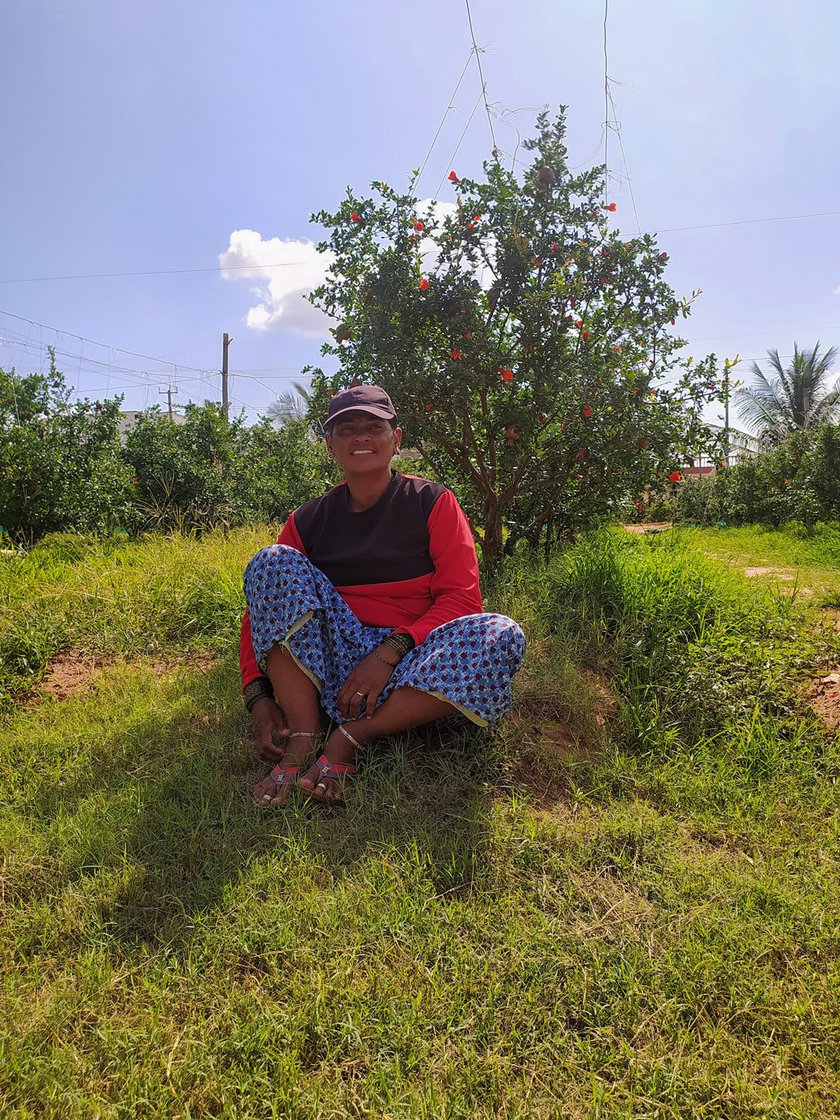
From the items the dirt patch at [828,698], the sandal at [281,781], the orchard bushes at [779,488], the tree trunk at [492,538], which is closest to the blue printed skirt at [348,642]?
the sandal at [281,781]

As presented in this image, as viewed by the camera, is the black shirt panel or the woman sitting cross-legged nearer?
the woman sitting cross-legged

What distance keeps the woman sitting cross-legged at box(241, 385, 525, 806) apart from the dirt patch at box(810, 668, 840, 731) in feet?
4.67

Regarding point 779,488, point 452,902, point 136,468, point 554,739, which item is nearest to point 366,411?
point 554,739

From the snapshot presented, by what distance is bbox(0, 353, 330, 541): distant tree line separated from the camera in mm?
6797

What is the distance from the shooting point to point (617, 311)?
4.01m

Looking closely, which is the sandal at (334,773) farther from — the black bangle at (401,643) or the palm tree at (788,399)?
the palm tree at (788,399)

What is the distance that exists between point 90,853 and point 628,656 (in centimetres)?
230

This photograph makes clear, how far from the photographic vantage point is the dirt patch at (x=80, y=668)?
123 inches

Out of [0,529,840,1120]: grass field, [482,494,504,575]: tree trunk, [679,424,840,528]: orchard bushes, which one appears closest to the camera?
[0,529,840,1120]: grass field

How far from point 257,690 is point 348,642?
380 mm

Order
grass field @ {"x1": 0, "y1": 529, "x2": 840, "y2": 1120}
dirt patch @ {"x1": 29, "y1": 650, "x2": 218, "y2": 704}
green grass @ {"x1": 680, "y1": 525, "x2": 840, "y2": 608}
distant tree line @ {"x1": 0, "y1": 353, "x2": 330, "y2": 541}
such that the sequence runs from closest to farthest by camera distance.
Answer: grass field @ {"x1": 0, "y1": 529, "x2": 840, "y2": 1120}
dirt patch @ {"x1": 29, "y1": 650, "x2": 218, "y2": 704}
green grass @ {"x1": 680, "y1": 525, "x2": 840, "y2": 608}
distant tree line @ {"x1": 0, "y1": 353, "x2": 330, "y2": 541}

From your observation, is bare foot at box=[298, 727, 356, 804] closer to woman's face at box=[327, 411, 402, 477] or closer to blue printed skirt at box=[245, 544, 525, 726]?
blue printed skirt at box=[245, 544, 525, 726]

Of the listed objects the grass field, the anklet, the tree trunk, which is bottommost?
the grass field

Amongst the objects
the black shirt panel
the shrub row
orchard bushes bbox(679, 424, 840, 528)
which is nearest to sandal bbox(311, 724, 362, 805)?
the black shirt panel
